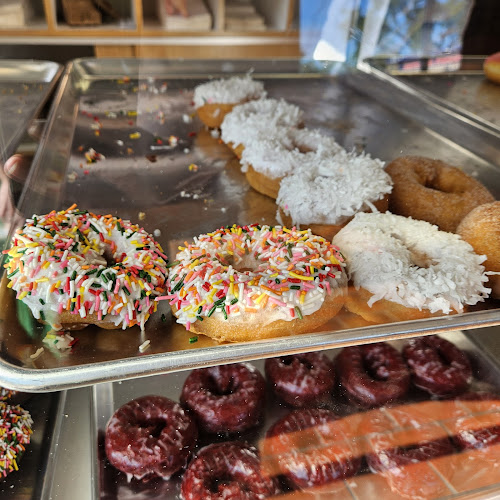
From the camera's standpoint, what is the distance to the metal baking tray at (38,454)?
1.10 metres

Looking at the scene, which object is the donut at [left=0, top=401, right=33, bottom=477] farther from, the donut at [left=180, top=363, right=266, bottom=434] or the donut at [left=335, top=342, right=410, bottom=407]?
the donut at [left=335, top=342, right=410, bottom=407]

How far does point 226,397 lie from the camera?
1.17 metres

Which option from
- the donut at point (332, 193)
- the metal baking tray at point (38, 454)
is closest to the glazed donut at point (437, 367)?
the donut at point (332, 193)

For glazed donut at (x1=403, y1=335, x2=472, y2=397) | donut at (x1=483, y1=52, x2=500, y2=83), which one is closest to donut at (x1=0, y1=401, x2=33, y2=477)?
glazed donut at (x1=403, y1=335, x2=472, y2=397)

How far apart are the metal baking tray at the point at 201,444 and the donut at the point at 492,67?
105 centimetres

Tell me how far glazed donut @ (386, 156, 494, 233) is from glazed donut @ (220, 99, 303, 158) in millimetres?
492

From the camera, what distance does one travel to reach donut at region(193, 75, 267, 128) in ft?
6.67

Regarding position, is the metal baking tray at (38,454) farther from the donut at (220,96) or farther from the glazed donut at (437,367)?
the donut at (220,96)

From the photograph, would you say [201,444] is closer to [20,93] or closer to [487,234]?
[487,234]

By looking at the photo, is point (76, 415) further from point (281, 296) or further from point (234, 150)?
point (234, 150)

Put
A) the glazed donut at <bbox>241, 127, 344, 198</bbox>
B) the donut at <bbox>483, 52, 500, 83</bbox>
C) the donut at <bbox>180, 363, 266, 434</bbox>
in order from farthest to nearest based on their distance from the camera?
1. the donut at <bbox>483, 52, 500, 83</bbox>
2. the glazed donut at <bbox>241, 127, 344, 198</bbox>
3. the donut at <bbox>180, 363, 266, 434</bbox>

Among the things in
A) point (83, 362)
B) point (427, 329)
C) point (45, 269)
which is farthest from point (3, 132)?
point (427, 329)

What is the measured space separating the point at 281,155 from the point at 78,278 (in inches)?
35.1

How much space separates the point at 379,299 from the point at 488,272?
0.29m
